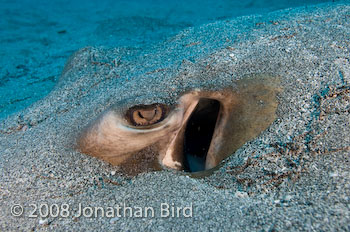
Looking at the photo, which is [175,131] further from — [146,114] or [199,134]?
[199,134]

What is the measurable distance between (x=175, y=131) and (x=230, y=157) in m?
0.48

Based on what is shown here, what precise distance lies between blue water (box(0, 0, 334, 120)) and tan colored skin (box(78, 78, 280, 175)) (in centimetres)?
241

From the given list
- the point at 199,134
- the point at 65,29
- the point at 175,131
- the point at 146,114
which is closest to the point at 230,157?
the point at 175,131

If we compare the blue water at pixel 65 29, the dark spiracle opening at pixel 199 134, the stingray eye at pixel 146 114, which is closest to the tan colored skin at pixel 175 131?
the stingray eye at pixel 146 114

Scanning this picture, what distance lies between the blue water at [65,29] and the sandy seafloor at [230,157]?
175 cm

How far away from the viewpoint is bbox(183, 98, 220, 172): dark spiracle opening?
7.61ft

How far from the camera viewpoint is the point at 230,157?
6.42 ft

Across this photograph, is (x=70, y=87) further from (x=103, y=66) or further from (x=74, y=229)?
(x=74, y=229)

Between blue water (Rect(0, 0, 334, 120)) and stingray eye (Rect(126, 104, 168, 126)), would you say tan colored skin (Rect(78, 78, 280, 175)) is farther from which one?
blue water (Rect(0, 0, 334, 120))


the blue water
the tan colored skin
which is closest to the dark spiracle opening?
the tan colored skin

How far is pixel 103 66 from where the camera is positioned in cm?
335

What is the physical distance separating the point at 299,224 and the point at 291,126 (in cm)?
81

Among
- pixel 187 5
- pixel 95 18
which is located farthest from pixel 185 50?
pixel 187 5

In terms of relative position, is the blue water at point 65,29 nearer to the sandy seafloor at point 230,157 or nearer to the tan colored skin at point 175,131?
the sandy seafloor at point 230,157
